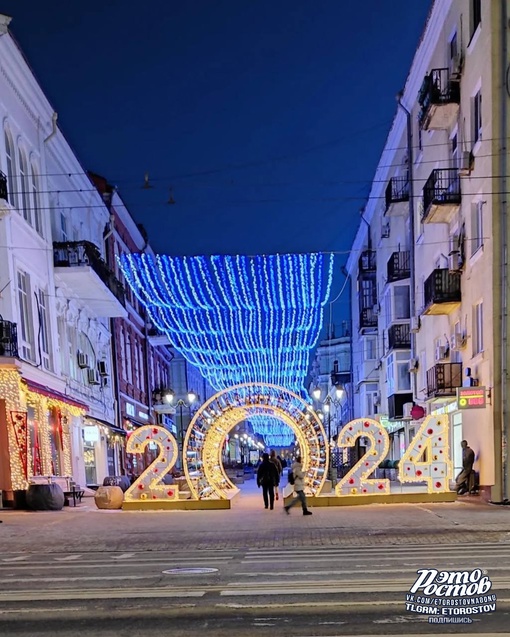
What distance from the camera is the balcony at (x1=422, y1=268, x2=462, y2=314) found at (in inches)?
833

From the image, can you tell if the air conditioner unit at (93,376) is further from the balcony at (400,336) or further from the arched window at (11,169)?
the balcony at (400,336)

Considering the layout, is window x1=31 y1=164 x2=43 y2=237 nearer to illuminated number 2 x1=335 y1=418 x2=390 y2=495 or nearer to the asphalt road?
illuminated number 2 x1=335 y1=418 x2=390 y2=495

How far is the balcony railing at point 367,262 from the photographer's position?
129 feet

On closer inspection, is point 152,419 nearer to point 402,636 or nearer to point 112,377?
point 112,377

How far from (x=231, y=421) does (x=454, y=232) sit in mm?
9935

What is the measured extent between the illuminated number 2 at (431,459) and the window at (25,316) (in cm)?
1229

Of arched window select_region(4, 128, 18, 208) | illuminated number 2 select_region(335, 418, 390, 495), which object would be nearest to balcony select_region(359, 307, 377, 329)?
illuminated number 2 select_region(335, 418, 390, 495)

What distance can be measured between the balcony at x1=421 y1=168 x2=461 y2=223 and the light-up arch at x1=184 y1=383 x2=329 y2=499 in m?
8.18

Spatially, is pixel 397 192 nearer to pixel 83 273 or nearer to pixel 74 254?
pixel 83 273

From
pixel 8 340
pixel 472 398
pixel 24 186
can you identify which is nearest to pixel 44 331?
pixel 8 340

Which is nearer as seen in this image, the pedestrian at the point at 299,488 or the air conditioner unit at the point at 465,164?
the pedestrian at the point at 299,488

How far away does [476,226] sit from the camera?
64.0ft

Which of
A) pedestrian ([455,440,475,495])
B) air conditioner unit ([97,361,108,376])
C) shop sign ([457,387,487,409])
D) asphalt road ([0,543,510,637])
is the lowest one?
pedestrian ([455,440,475,495])

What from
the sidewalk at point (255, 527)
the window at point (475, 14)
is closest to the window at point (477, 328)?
the sidewalk at point (255, 527)
